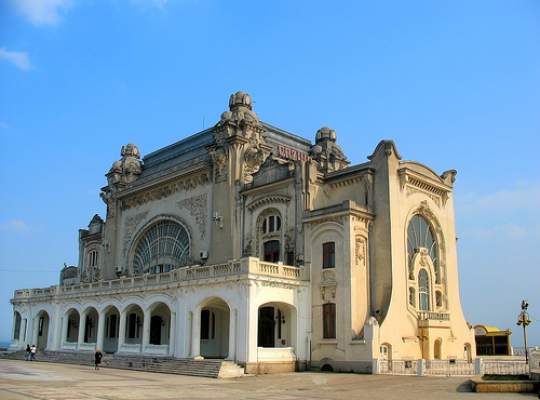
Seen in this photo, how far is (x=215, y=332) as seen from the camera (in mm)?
40438

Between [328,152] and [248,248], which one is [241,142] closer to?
[248,248]

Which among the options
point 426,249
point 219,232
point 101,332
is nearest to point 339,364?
point 426,249

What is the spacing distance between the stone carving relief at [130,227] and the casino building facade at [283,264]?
1.51m

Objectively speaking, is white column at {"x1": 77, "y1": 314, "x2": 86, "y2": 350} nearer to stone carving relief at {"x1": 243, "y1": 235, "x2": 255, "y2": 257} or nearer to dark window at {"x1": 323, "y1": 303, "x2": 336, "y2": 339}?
stone carving relief at {"x1": 243, "y1": 235, "x2": 255, "y2": 257}

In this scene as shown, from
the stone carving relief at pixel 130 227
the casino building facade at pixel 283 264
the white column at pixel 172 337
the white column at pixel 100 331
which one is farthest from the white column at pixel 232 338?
the stone carving relief at pixel 130 227

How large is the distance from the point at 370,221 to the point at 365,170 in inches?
122

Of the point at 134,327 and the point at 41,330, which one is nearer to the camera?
the point at 134,327

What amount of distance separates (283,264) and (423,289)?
9090 millimetres

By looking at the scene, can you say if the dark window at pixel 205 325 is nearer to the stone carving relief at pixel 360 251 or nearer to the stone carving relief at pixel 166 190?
the stone carving relief at pixel 166 190

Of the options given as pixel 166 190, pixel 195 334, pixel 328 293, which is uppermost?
pixel 166 190

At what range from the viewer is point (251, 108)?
45.0 m

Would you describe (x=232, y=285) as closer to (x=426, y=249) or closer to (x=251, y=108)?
(x=426, y=249)

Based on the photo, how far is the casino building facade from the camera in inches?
1337

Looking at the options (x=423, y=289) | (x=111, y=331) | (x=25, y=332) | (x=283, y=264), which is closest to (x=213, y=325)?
(x=283, y=264)
